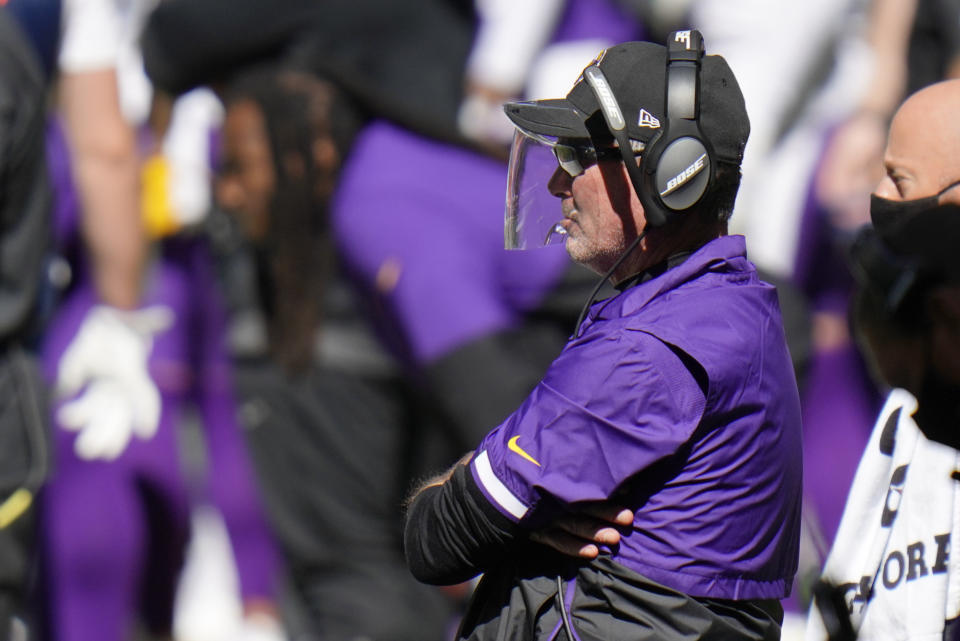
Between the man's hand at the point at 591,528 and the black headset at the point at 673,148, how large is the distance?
43 centimetres

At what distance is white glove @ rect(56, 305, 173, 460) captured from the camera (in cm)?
486

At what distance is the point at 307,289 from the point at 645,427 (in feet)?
9.62

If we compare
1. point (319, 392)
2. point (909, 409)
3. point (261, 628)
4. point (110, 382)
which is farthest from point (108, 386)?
point (909, 409)

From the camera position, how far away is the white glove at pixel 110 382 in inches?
191

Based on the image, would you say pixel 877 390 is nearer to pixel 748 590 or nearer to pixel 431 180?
pixel 431 180

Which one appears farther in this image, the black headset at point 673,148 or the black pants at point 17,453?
the black pants at point 17,453

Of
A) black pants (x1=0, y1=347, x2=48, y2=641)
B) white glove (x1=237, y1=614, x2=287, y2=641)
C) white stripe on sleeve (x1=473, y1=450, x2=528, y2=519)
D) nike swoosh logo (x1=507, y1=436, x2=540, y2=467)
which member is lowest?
white glove (x1=237, y1=614, x2=287, y2=641)

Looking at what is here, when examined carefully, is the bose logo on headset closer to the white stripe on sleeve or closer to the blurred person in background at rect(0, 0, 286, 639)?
the white stripe on sleeve

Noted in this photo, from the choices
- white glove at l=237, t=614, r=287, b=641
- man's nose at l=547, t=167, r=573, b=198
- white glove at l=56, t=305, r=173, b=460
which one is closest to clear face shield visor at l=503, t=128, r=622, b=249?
man's nose at l=547, t=167, r=573, b=198

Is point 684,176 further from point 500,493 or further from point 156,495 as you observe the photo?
point 156,495

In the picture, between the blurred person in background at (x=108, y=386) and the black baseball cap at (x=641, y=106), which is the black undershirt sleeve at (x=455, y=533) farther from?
the blurred person in background at (x=108, y=386)

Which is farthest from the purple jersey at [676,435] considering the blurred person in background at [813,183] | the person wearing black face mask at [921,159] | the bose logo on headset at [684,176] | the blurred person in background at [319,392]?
the blurred person in background at [319,392]

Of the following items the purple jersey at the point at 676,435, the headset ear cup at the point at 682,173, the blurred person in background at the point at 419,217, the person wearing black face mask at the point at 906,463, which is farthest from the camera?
the blurred person in background at the point at 419,217

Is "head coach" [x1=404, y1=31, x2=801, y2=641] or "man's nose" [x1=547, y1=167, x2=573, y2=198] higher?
"man's nose" [x1=547, y1=167, x2=573, y2=198]
